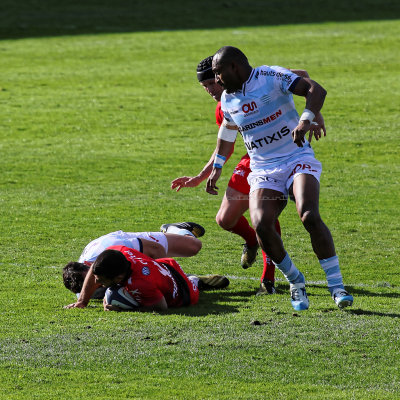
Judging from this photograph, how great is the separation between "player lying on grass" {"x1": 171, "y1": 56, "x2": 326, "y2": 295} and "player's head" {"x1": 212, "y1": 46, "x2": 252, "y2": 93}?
1076mm

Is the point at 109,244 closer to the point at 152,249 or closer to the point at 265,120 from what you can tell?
the point at 152,249

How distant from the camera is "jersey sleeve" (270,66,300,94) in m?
7.66

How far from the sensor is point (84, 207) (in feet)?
44.7

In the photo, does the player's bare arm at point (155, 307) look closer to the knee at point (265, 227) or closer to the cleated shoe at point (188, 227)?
the knee at point (265, 227)

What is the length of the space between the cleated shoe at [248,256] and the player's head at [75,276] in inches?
76.1

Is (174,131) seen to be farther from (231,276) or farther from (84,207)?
(231,276)

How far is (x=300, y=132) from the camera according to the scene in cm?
729

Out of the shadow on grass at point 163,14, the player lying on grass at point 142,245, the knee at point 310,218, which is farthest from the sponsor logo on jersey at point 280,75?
the shadow on grass at point 163,14

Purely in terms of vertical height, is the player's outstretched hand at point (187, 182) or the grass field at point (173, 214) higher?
the player's outstretched hand at point (187, 182)

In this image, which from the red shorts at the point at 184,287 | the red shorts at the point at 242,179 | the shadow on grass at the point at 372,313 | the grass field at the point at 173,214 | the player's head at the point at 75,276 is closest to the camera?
the grass field at the point at 173,214

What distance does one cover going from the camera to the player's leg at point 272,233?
25.1 ft

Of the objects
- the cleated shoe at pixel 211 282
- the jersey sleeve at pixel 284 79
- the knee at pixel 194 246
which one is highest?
the jersey sleeve at pixel 284 79

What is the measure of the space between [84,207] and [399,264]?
200 inches

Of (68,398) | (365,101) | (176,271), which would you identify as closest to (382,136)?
(365,101)
